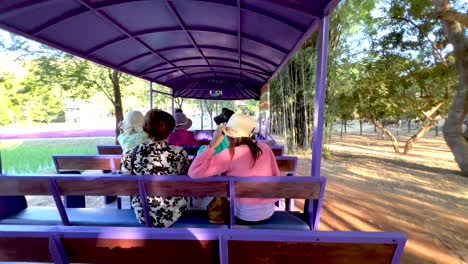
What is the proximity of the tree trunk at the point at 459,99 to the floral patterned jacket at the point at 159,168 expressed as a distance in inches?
365

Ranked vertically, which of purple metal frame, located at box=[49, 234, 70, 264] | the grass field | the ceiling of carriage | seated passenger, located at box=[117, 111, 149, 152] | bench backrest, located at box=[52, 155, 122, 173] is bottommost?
the grass field

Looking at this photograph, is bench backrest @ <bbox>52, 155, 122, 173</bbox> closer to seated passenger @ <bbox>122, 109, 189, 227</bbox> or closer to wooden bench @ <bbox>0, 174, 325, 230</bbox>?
wooden bench @ <bbox>0, 174, 325, 230</bbox>

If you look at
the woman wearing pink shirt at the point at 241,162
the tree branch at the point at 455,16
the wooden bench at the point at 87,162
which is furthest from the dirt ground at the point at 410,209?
the tree branch at the point at 455,16

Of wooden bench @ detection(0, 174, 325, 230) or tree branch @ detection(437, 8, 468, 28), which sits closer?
wooden bench @ detection(0, 174, 325, 230)

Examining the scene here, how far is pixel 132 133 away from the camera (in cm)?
388

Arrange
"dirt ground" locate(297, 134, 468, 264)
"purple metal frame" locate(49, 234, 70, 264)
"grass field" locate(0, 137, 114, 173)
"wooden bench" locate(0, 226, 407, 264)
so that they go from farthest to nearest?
"grass field" locate(0, 137, 114, 173) < "dirt ground" locate(297, 134, 468, 264) < "purple metal frame" locate(49, 234, 70, 264) < "wooden bench" locate(0, 226, 407, 264)

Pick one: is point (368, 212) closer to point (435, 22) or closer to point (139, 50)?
point (139, 50)

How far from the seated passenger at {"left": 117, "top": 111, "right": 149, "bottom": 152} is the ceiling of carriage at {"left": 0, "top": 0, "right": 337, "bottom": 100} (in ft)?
4.01

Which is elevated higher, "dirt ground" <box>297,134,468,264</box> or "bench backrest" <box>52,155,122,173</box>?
"bench backrest" <box>52,155,122,173</box>

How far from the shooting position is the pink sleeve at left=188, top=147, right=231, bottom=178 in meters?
2.33

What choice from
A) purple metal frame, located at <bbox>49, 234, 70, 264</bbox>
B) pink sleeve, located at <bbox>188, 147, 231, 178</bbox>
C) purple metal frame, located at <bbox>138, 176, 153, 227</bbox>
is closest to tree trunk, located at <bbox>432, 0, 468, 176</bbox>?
pink sleeve, located at <bbox>188, 147, 231, 178</bbox>

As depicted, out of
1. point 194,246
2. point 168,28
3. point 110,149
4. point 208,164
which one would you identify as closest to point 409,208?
point 208,164

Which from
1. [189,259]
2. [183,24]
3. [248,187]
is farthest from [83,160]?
[189,259]

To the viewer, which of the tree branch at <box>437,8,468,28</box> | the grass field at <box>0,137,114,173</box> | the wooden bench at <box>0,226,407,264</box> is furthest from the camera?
the grass field at <box>0,137,114,173</box>
